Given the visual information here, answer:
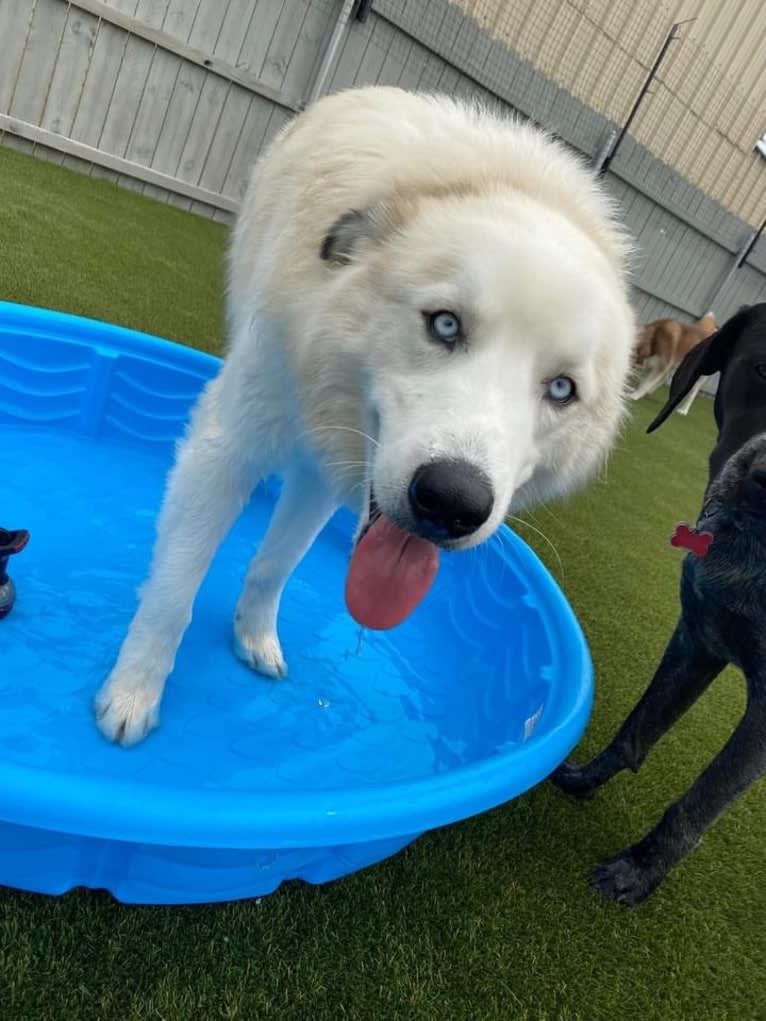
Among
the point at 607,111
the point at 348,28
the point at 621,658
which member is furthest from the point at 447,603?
the point at 607,111

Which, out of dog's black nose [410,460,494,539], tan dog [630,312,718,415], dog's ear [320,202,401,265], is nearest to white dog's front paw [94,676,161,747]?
dog's black nose [410,460,494,539]

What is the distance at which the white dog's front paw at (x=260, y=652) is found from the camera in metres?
2.24

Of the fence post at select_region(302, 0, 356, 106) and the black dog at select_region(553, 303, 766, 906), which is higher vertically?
the fence post at select_region(302, 0, 356, 106)

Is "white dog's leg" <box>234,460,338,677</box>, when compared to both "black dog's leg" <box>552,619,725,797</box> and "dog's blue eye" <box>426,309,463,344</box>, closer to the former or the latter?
"dog's blue eye" <box>426,309,463,344</box>

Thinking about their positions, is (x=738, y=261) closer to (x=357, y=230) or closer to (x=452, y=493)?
(x=357, y=230)

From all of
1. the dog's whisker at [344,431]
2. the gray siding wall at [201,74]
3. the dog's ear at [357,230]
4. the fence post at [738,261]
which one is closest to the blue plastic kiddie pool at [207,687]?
the dog's whisker at [344,431]

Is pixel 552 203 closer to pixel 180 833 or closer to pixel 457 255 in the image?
pixel 457 255

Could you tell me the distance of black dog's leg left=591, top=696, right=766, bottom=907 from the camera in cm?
184

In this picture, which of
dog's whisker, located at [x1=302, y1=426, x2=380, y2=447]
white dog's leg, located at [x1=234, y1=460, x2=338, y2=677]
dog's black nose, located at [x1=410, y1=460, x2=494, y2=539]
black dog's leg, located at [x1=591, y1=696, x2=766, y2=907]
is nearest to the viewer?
dog's black nose, located at [x1=410, y1=460, x2=494, y2=539]

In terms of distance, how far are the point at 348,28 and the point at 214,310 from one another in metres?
4.02

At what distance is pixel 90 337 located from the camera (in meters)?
2.96

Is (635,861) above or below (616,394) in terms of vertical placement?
below

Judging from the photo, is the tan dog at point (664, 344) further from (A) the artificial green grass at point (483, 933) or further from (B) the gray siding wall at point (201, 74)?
(A) the artificial green grass at point (483, 933)

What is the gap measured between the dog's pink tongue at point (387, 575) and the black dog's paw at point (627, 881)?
930 millimetres
